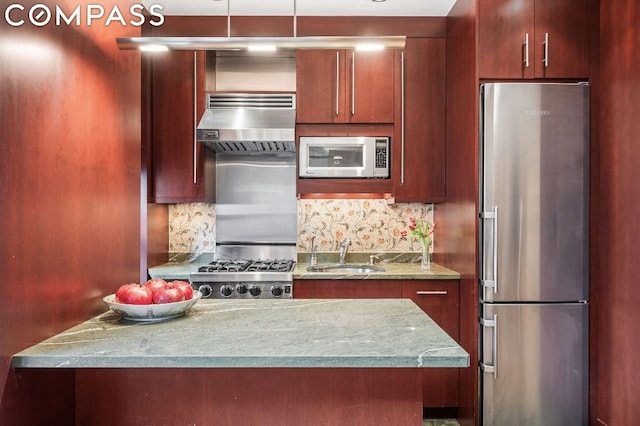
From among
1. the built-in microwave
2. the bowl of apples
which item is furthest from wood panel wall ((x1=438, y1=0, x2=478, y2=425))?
the bowl of apples

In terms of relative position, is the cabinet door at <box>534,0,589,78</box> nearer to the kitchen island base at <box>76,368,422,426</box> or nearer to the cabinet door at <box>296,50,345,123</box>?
the cabinet door at <box>296,50,345,123</box>

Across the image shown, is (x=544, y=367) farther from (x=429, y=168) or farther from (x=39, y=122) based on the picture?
(x=39, y=122)

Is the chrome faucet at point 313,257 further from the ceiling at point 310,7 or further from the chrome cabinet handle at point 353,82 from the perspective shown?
the ceiling at point 310,7

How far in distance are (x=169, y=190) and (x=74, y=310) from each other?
1.78 metres

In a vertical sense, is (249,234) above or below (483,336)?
above

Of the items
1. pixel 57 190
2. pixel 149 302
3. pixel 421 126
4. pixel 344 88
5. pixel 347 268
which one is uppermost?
pixel 344 88

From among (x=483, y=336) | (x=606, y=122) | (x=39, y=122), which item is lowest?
(x=483, y=336)

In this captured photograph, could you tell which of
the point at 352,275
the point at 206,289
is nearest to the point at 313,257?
the point at 352,275

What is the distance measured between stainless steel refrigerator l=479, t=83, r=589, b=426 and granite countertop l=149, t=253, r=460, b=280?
441 millimetres

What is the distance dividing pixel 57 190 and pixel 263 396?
94 cm

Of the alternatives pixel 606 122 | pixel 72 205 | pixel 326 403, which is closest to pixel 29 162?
pixel 72 205

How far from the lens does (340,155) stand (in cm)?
324

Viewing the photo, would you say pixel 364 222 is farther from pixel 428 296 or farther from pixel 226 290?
pixel 226 290

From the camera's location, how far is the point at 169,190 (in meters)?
3.26
